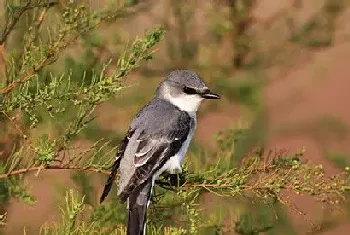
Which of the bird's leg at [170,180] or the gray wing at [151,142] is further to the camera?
the bird's leg at [170,180]

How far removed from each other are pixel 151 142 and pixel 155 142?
28mm

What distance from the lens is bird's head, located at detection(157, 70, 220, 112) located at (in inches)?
232

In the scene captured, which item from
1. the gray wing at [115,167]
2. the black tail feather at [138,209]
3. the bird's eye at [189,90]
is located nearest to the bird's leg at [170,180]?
the black tail feather at [138,209]

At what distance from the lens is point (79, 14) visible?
14.6 ft

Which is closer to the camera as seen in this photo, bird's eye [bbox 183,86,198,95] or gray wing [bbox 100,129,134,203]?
gray wing [bbox 100,129,134,203]

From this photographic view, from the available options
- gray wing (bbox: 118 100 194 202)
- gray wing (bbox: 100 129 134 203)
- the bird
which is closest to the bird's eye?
the bird

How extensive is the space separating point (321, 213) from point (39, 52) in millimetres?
2722

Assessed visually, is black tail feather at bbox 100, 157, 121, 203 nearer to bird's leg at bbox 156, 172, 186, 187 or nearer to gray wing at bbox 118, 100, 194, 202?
gray wing at bbox 118, 100, 194, 202

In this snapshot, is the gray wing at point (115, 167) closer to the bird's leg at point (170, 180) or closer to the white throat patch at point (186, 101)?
the bird's leg at point (170, 180)

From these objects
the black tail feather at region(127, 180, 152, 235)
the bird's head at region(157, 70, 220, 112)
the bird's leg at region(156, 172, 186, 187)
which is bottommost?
the bird's leg at region(156, 172, 186, 187)

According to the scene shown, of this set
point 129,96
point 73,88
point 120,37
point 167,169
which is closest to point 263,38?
point 129,96

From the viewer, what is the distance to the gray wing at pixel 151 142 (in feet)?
16.2

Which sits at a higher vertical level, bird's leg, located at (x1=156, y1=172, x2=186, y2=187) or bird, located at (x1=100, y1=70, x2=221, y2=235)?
bird, located at (x1=100, y1=70, x2=221, y2=235)

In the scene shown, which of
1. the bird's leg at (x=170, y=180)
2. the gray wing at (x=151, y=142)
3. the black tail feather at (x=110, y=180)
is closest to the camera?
the black tail feather at (x=110, y=180)
